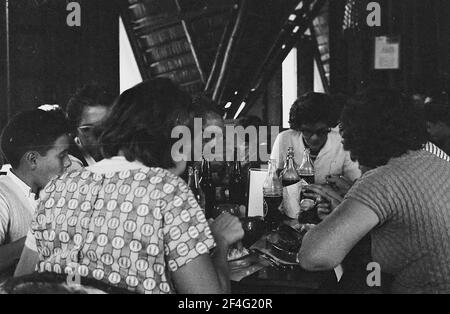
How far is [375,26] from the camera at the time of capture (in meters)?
4.17

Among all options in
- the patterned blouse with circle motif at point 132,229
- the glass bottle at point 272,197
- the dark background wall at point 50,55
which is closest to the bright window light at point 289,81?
the dark background wall at point 50,55

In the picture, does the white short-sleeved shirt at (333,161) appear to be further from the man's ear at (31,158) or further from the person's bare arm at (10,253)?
the person's bare arm at (10,253)

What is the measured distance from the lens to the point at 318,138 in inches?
123

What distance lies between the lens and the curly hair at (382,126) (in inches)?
62.1

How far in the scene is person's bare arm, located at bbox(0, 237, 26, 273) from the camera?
1.67 m

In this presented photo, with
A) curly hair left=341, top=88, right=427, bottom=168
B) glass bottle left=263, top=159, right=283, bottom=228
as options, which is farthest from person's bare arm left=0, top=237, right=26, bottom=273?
curly hair left=341, top=88, right=427, bottom=168

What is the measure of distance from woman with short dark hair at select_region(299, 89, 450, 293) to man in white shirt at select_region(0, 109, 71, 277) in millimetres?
945

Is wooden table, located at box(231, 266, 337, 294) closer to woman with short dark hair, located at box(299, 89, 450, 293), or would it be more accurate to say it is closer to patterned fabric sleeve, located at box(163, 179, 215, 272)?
woman with short dark hair, located at box(299, 89, 450, 293)

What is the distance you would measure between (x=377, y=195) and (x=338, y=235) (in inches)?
6.3

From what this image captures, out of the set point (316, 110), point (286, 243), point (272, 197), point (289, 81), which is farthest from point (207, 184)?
point (289, 81)

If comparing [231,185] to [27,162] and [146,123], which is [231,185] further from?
[146,123]

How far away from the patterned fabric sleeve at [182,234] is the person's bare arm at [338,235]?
0.36 m
